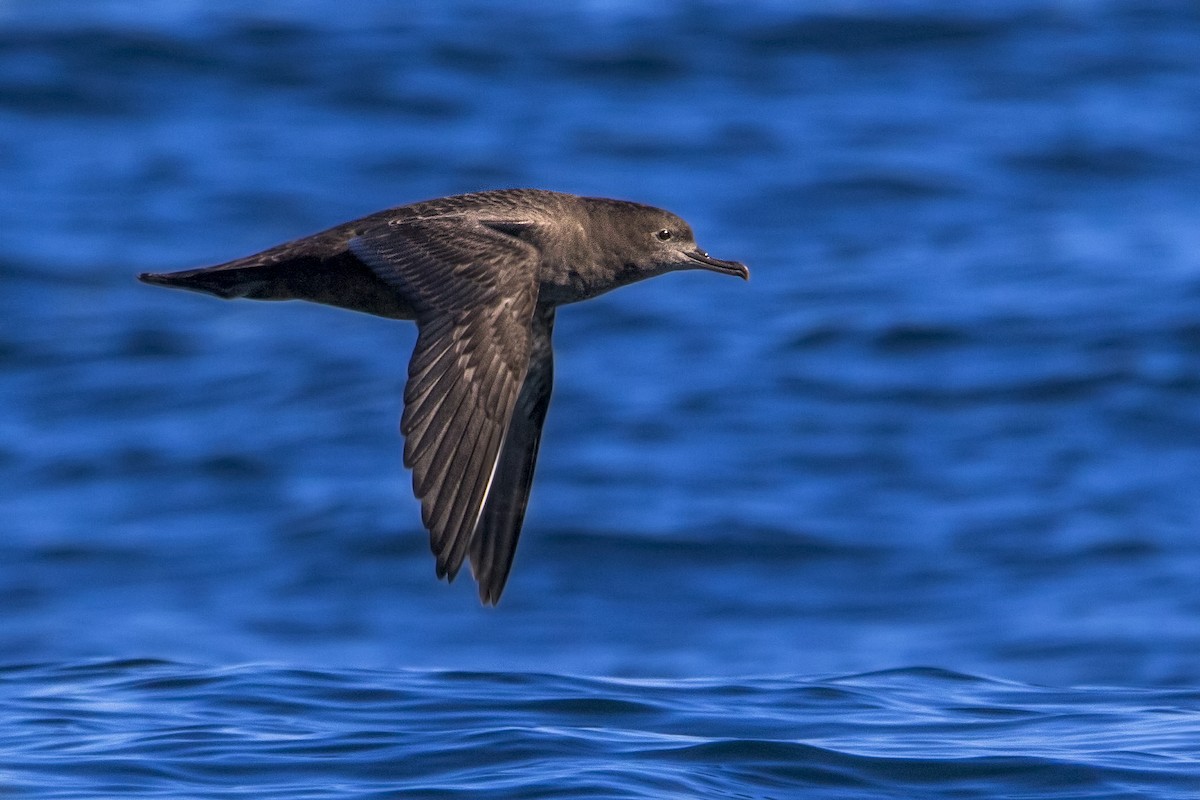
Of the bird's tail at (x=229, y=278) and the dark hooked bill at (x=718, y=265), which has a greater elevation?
the dark hooked bill at (x=718, y=265)

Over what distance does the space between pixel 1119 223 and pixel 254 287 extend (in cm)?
1033

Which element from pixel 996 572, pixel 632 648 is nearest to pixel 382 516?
pixel 632 648

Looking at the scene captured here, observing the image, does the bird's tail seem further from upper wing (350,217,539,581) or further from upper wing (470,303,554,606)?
upper wing (470,303,554,606)

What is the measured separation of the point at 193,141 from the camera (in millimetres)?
17266

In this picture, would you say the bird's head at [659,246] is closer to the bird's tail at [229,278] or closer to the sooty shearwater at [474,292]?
the sooty shearwater at [474,292]

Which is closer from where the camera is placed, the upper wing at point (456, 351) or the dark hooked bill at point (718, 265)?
the upper wing at point (456, 351)

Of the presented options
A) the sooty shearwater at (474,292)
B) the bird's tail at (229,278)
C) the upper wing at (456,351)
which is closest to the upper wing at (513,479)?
the sooty shearwater at (474,292)

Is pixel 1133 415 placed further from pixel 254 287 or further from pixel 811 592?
pixel 254 287

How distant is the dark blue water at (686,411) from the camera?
244 inches

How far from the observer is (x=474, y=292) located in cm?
591

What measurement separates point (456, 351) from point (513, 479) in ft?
4.61

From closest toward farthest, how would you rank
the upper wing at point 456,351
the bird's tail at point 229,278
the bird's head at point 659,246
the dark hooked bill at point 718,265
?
the upper wing at point 456,351, the bird's tail at point 229,278, the bird's head at point 659,246, the dark hooked bill at point 718,265

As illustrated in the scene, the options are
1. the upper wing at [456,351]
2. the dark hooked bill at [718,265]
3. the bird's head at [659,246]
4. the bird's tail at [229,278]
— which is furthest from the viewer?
the dark hooked bill at [718,265]

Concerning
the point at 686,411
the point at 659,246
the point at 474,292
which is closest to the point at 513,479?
the point at 659,246
